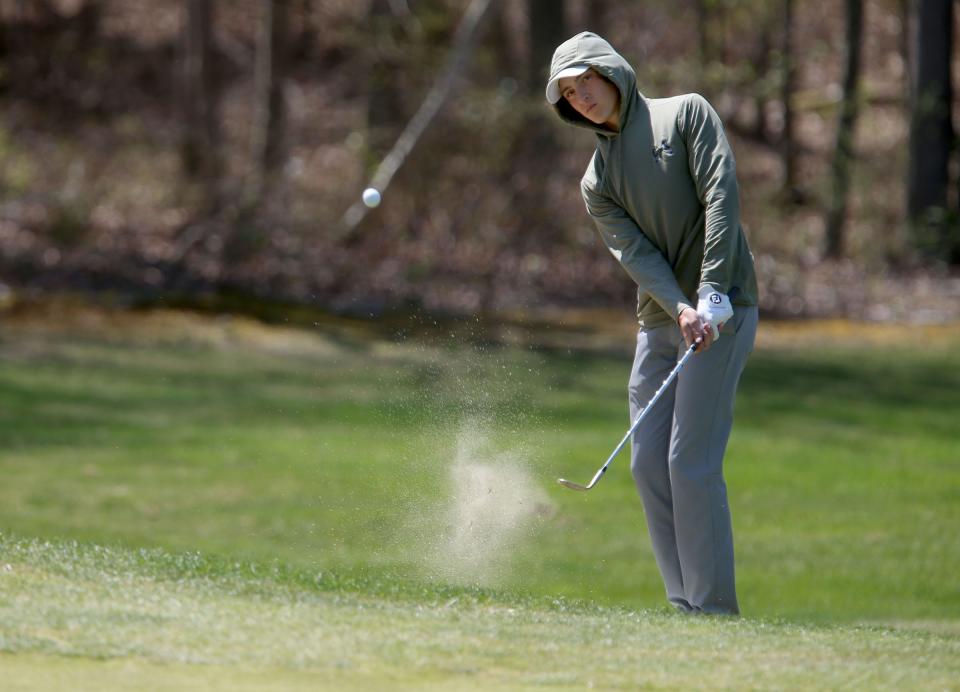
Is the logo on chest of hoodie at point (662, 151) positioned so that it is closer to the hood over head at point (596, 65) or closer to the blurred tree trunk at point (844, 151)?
the hood over head at point (596, 65)

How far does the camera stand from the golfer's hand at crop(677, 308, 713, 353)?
5.28 meters

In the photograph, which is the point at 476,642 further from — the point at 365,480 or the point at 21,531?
the point at 365,480

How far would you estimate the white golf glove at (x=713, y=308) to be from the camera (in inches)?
208

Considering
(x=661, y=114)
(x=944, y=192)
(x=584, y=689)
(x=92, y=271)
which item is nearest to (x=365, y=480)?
(x=661, y=114)

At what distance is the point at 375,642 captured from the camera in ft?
14.9

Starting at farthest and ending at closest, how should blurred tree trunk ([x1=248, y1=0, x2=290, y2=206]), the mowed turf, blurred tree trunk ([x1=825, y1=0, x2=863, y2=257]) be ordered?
blurred tree trunk ([x1=248, y1=0, x2=290, y2=206]) → blurred tree trunk ([x1=825, y1=0, x2=863, y2=257]) → the mowed turf

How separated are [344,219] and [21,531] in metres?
11.0

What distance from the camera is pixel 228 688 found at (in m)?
4.01

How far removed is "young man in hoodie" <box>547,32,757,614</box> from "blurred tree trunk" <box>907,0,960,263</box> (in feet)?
49.5

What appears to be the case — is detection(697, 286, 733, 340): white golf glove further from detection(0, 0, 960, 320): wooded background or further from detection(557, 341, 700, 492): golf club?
detection(0, 0, 960, 320): wooded background

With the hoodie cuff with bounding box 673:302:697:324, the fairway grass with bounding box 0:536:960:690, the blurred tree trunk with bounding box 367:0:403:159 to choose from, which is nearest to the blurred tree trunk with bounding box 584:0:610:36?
the blurred tree trunk with bounding box 367:0:403:159

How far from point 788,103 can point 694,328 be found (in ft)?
62.8

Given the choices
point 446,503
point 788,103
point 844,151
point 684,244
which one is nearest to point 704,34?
point 788,103

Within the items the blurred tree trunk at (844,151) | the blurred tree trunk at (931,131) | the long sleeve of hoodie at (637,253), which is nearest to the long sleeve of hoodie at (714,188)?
the long sleeve of hoodie at (637,253)
